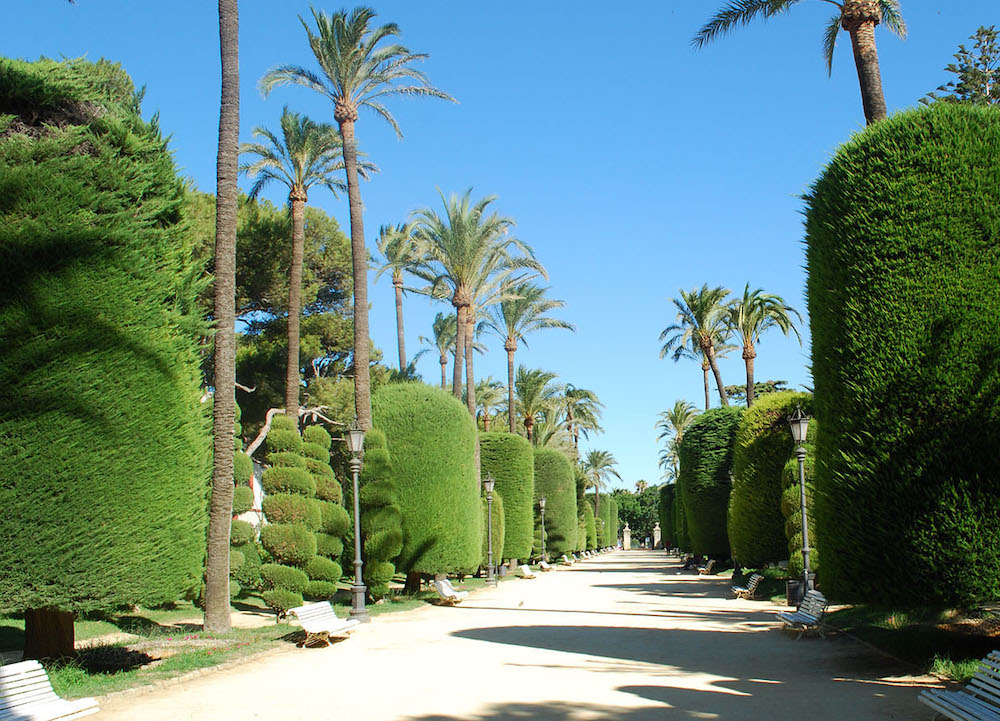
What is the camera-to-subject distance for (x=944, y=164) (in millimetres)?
9414

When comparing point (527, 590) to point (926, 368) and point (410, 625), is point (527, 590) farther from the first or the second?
point (926, 368)

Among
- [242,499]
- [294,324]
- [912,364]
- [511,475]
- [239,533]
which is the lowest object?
[239,533]

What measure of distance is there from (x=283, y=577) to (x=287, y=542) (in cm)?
67

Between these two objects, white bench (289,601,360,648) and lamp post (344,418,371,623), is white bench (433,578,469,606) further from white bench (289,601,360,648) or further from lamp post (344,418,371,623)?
white bench (289,601,360,648)

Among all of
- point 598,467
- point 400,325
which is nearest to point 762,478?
point 400,325

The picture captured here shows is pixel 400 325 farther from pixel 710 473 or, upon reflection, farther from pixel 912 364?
pixel 912 364

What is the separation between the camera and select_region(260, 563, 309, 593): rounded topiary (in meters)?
16.3

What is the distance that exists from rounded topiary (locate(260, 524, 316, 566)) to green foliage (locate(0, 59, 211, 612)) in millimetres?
6695

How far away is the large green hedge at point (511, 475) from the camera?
1308 inches

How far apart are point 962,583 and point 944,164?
A: 4.60 metres

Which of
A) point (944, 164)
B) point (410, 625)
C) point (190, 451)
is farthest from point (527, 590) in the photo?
point (944, 164)

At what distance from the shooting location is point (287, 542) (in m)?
16.5

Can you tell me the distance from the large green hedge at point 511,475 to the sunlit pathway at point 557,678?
17130 mm

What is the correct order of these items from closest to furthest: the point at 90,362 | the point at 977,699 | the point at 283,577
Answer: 1. the point at 977,699
2. the point at 90,362
3. the point at 283,577
